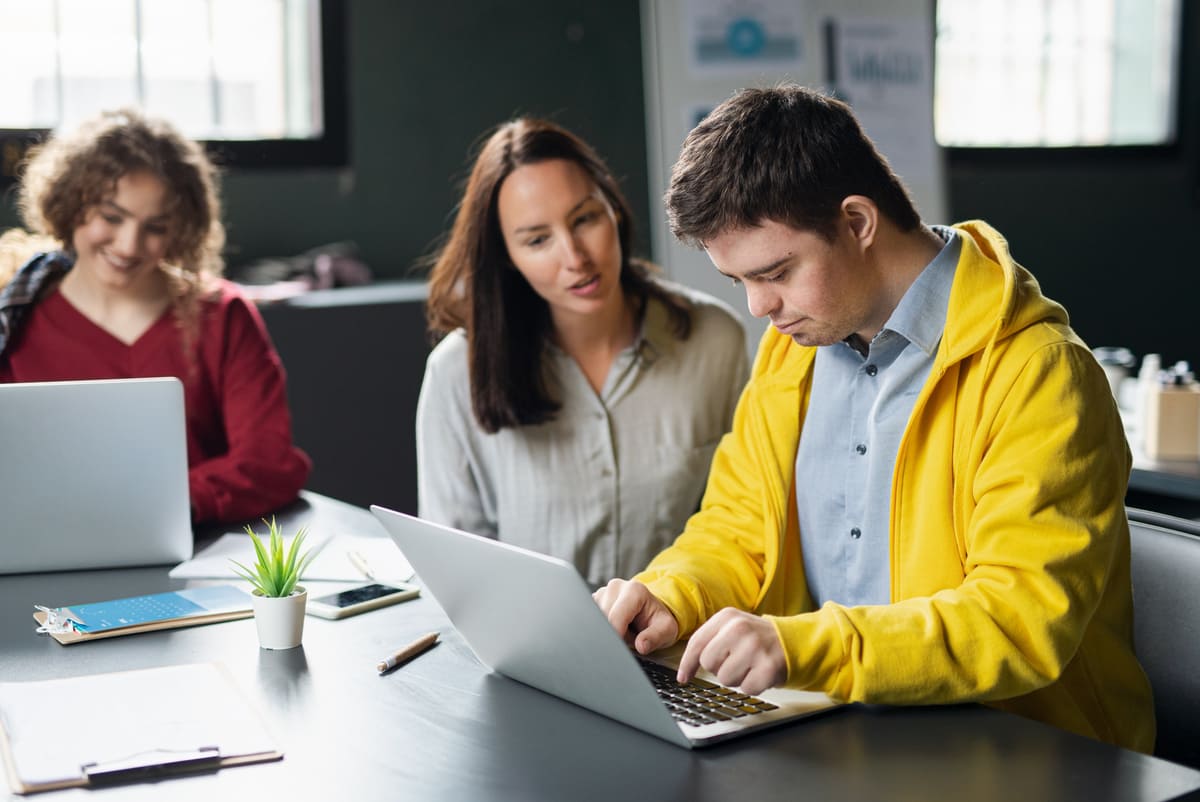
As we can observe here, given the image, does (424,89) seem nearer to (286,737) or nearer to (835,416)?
(835,416)

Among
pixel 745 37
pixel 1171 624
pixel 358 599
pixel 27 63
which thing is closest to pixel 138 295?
pixel 358 599

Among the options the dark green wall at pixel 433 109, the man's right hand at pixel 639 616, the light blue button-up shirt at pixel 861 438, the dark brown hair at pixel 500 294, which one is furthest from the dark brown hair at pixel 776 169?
the dark green wall at pixel 433 109

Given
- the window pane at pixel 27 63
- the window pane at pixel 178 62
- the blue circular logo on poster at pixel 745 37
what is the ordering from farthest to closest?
the blue circular logo on poster at pixel 745 37, the window pane at pixel 178 62, the window pane at pixel 27 63

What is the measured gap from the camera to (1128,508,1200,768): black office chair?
137cm

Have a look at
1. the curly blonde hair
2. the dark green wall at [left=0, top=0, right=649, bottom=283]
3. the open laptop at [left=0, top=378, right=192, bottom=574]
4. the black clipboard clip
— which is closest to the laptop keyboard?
the black clipboard clip

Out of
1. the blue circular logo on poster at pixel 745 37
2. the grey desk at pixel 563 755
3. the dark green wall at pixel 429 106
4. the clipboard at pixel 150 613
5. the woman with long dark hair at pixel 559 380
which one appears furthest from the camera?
the blue circular logo on poster at pixel 745 37

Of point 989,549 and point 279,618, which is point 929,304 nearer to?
point 989,549

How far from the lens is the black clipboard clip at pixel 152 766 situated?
1086mm

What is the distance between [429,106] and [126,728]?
3.16m

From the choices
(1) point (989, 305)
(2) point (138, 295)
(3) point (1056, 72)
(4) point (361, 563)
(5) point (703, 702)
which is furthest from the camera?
(3) point (1056, 72)

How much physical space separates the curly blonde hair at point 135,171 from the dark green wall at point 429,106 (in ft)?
4.65

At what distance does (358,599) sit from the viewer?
61.9 inches

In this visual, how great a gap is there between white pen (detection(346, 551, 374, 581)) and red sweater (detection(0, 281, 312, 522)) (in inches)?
16.9

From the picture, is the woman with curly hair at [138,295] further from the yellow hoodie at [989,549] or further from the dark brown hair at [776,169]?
the dark brown hair at [776,169]
